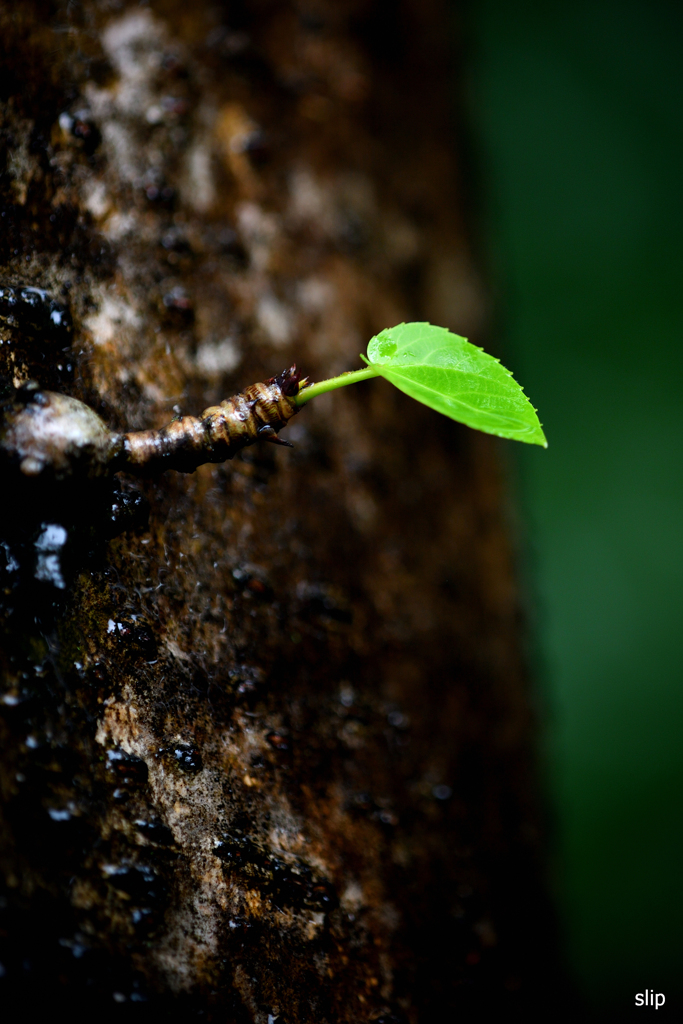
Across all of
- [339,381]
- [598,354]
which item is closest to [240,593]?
[339,381]

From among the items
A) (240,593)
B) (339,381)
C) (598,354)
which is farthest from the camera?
(598,354)

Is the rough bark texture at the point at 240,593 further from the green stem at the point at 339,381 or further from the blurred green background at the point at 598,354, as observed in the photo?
the blurred green background at the point at 598,354

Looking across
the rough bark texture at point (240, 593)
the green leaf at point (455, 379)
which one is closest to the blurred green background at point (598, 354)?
the rough bark texture at point (240, 593)

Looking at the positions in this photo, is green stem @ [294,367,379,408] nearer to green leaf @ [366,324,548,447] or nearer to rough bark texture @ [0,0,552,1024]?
green leaf @ [366,324,548,447]

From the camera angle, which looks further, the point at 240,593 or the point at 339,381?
the point at 240,593

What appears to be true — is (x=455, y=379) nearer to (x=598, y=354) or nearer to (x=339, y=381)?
(x=339, y=381)

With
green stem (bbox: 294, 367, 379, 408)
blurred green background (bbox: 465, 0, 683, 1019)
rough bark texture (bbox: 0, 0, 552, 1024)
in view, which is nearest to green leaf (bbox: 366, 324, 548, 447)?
green stem (bbox: 294, 367, 379, 408)
